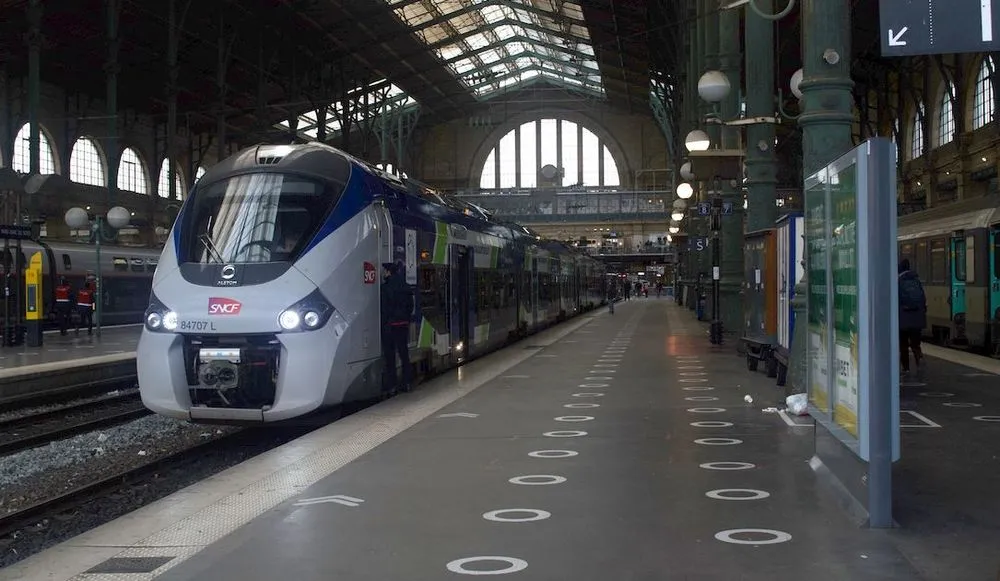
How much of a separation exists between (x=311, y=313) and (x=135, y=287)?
27542mm

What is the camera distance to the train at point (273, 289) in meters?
9.16

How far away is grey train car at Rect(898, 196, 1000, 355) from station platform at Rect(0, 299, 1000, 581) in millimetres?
7958

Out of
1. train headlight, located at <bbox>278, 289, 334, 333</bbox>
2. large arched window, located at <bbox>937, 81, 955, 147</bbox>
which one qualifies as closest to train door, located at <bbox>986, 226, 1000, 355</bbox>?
train headlight, located at <bbox>278, 289, 334, 333</bbox>

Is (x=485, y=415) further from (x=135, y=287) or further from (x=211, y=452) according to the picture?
(x=135, y=287)

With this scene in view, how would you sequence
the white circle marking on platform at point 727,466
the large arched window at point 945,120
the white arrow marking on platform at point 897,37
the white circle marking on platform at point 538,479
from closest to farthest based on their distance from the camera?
the white arrow marking on platform at point 897,37 < the white circle marking on platform at point 538,479 < the white circle marking on platform at point 727,466 < the large arched window at point 945,120

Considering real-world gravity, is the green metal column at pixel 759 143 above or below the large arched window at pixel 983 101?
below

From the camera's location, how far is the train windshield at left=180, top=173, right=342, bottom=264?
9656 millimetres

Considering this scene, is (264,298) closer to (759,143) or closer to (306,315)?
(306,315)

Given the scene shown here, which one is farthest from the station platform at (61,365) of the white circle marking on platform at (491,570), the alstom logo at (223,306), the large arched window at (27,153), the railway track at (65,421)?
the large arched window at (27,153)

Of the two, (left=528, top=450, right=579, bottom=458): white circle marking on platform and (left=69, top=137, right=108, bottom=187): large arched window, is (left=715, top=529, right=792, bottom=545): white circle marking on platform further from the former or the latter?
(left=69, top=137, right=108, bottom=187): large arched window

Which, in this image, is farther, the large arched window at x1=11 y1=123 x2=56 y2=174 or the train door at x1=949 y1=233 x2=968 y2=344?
the large arched window at x1=11 y1=123 x2=56 y2=174

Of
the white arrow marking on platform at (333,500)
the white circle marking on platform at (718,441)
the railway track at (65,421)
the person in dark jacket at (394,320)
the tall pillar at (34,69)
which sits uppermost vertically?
the tall pillar at (34,69)

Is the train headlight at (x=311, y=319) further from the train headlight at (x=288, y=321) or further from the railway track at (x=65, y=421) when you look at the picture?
the railway track at (x=65, y=421)

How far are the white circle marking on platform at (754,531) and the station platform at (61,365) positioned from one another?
1225 centimetres
